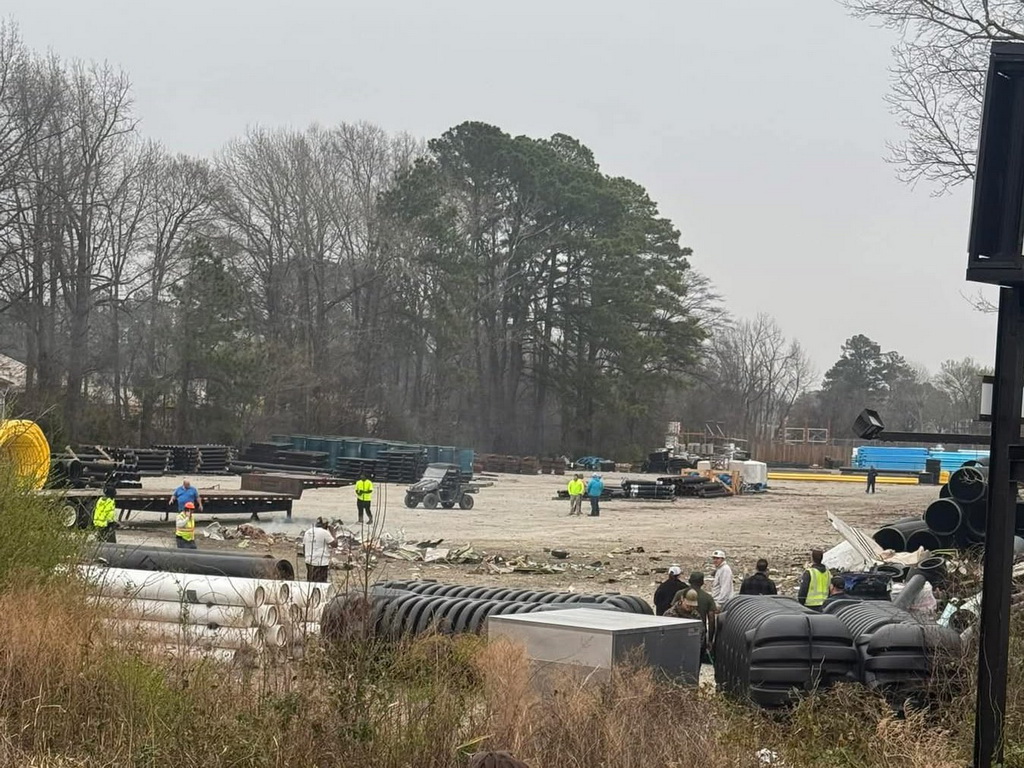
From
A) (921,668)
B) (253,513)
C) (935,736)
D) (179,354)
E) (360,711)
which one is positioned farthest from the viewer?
(179,354)

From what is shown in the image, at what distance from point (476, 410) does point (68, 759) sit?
78.9 metres

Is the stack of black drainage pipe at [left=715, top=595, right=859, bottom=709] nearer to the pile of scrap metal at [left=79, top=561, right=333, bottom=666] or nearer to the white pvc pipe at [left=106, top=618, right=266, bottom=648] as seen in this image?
the pile of scrap metal at [left=79, top=561, right=333, bottom=666]

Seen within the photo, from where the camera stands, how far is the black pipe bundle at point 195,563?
1468 cm

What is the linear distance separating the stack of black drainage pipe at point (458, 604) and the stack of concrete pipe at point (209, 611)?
920 mm

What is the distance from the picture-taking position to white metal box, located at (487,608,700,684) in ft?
29.5

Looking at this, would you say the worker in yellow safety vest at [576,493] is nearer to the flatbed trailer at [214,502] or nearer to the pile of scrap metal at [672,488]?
the pile of scrap metal at [672,488]

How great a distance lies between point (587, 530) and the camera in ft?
117

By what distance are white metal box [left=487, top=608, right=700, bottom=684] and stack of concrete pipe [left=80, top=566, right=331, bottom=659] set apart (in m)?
1.60

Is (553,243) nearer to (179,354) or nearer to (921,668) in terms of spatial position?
(179,354)

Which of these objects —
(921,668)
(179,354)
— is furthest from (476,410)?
(921,668)

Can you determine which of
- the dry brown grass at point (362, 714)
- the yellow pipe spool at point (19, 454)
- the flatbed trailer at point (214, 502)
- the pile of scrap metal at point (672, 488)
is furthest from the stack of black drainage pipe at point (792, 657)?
the pile of scrap metal at point (672, 488)

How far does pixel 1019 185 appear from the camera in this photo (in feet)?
21.9

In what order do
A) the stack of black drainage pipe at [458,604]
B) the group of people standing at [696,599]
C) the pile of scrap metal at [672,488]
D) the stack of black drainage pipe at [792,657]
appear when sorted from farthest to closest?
the pile of scrap metal at [672,488], the group of people standing at [696,599], the stack of black drainage pipe at [458,604], the stack of black drainage pipe at [792,657]

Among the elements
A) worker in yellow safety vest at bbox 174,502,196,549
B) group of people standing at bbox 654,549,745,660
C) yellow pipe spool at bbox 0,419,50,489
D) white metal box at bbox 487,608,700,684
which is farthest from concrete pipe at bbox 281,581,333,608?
worker in yellow safety vest at bbox 174,502,196,549
